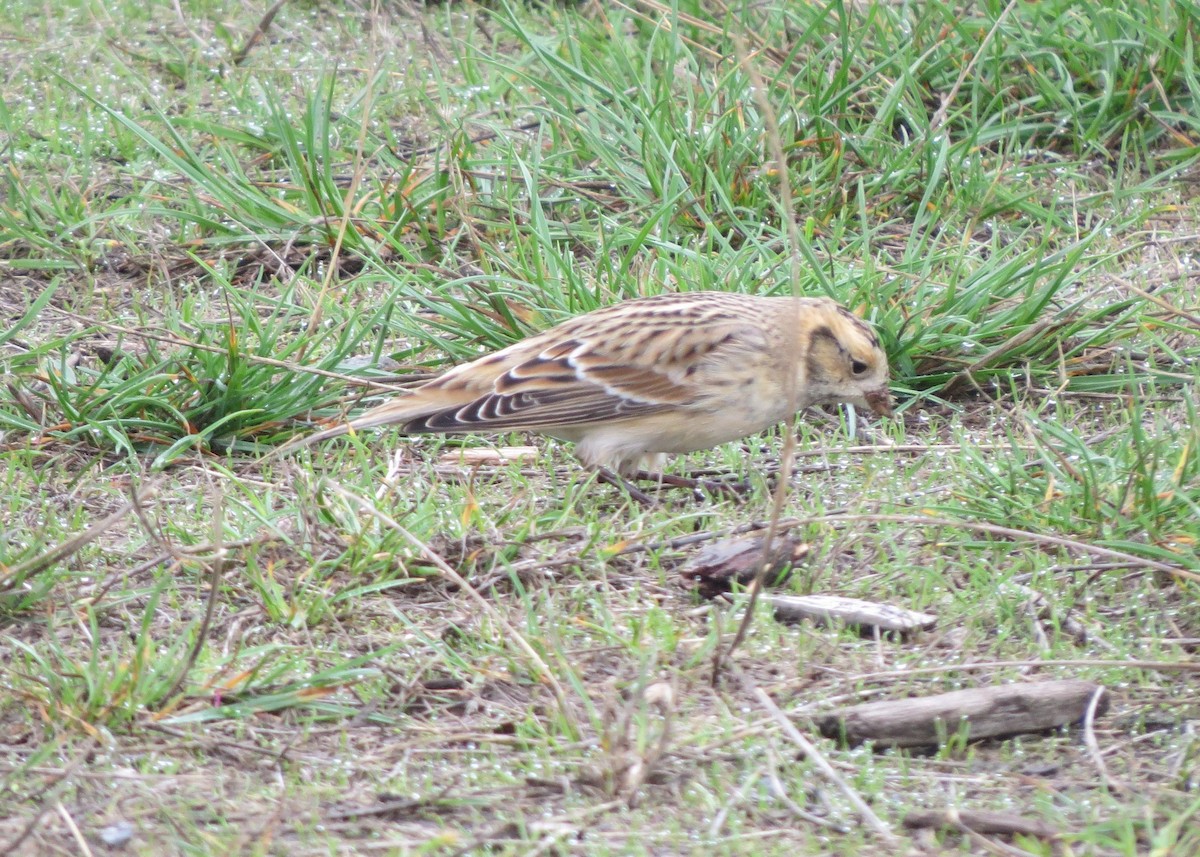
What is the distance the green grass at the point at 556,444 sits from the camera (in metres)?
3.75

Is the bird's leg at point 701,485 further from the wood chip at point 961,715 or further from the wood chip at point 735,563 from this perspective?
the wood chip at point 961,715

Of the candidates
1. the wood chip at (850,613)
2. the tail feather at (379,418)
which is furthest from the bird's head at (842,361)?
the tail feather at (379,418)

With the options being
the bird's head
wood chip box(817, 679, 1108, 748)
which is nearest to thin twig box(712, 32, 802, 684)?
wood chip box(817, 679, 1108, 748)

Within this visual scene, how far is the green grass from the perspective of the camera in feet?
12.3

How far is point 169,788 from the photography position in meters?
3.66

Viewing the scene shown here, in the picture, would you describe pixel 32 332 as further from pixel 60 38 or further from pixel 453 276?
pixel 60 38

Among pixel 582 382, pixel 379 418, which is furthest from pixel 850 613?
pixel 379 418

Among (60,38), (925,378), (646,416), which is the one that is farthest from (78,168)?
(925,378)

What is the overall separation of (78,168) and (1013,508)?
16.5 ft

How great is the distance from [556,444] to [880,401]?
A: 1.25 meters

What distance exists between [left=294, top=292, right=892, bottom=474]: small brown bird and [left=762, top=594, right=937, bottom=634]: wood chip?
41.6 inches

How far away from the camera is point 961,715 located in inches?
153

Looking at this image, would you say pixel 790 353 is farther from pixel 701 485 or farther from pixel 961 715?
pixel 701 485

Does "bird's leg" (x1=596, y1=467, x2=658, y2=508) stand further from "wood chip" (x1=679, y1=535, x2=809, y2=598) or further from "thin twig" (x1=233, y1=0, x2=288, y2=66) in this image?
"thin twig" (x1=233, y1=0, x2=288, y2=66)
